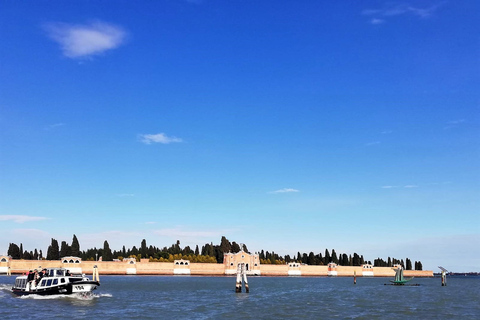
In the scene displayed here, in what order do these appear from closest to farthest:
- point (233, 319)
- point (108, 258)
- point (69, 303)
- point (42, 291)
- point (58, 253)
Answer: point (233, 319) < point (69, 303) < point (42, 291) < point (58, 253) < point (108, 258)

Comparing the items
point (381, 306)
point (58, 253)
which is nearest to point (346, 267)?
point (58, 253)

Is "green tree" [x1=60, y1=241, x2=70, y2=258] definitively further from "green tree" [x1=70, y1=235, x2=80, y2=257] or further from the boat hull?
the boat hull

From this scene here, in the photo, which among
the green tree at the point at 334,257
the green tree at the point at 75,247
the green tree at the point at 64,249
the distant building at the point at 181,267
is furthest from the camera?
the green tree at the point at 334,257

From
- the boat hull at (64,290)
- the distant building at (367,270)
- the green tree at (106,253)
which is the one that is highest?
the green tree at (106,253)

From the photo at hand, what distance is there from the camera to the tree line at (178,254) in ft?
426

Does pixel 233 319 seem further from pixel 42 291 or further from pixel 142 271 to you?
pixel 142 271

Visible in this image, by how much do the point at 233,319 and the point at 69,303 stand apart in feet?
53.1

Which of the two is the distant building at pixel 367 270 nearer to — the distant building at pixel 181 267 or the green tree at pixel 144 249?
the distant building at pixel 181 267

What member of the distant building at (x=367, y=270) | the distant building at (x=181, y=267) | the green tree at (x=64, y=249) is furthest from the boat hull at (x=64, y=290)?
the distant building at (x=367, y=270)

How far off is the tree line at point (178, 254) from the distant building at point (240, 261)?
15.8 feet

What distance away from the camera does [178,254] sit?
145250mm

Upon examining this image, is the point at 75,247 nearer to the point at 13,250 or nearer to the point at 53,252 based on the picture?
the point at 53,252

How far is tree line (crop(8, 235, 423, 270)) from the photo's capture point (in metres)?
130

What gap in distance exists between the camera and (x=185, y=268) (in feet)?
449
